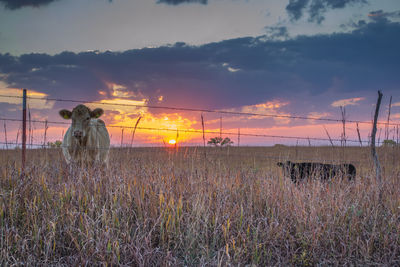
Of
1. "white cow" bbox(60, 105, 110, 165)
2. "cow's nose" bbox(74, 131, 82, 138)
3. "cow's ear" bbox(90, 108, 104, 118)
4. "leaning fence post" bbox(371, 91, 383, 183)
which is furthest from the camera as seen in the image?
"cow's ear" bbox(90, 108, 104, 118)

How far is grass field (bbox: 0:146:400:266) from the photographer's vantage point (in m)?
3.39

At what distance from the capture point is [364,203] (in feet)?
15.8

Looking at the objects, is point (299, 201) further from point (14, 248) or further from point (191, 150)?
point (14, 248)

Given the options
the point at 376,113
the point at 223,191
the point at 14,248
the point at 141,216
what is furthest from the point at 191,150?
the point at 376,113

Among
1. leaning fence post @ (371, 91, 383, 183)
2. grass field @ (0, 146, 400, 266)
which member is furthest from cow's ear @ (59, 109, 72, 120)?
leaning fence post @ (371, 91, 383, 183)

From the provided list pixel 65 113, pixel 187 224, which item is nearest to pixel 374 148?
pixel 187 224

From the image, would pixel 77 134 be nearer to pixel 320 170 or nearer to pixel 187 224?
pixel 187 224

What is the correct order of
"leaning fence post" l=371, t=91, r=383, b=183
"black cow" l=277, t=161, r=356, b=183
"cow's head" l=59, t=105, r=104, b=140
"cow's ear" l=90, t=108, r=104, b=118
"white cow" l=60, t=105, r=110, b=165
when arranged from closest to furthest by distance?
"black cow" l=277, t=161, r=356, b=183 < "leaning fence post" l=371, t=91, r=383, b=183 < "white cow" l=60, t=105, r=110, b=165 < "cow's head" l=59, t=105, r=104, b=140 < "cow's ear" l=90, t=108, r=104, b=118

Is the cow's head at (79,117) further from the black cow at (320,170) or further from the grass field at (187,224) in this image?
the black cow at (320,170)

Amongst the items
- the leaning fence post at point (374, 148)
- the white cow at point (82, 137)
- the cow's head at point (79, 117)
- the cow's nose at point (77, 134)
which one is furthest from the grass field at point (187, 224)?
the cow's head at point (79, 117)

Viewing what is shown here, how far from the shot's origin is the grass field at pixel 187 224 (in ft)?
11.1

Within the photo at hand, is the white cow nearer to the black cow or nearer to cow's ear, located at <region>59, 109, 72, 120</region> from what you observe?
cow's ear, located at <region>59, 109, 72, 120</region>

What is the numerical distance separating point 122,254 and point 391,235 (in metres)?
3.29

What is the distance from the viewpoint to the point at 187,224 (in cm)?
376
